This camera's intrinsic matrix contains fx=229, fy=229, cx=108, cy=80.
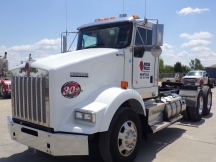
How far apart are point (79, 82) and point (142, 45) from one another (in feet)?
6.06

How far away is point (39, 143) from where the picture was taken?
355cm

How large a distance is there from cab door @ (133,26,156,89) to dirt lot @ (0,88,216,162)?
141 cm

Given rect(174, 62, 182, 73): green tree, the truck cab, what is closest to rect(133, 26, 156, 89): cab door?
the truck cab

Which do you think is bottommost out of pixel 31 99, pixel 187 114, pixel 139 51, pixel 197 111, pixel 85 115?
pixel 187 114

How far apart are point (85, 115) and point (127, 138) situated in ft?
3.26

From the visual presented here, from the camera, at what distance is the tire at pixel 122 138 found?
371cm

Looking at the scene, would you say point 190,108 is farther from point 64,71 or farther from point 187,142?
point 64,71

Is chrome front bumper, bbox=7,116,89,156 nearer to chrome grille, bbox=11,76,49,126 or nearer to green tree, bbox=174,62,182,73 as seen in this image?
chrome grille, bbox=11,76,49,126

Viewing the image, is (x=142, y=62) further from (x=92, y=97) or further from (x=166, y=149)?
(x=166, y=149)

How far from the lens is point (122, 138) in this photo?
3959 millimetres

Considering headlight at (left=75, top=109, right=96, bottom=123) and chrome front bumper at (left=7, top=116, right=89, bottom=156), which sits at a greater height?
headlight at (left=75, top=109, right=96, bottom=123)

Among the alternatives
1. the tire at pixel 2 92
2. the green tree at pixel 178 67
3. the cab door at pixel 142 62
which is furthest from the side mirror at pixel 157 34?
the green tree at pixel 178 67

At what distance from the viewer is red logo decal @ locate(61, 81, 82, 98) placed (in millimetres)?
3604

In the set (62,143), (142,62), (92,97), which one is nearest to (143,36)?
(142,62)
